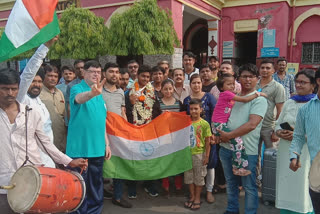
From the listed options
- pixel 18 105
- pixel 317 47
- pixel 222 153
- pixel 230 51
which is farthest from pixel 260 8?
pixel 18 105

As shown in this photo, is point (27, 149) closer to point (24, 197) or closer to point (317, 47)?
point (24, 197)

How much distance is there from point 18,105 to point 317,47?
12308 mm

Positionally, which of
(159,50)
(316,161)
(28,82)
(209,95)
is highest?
(159,50)

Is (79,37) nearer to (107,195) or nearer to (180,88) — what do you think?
(180,88)

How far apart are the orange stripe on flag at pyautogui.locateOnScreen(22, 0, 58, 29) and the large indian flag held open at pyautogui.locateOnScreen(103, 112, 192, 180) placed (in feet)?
4.97

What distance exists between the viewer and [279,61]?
5617 millimetres

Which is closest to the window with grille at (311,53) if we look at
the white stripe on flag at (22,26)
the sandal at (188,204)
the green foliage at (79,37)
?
the green foliage at (79,37)

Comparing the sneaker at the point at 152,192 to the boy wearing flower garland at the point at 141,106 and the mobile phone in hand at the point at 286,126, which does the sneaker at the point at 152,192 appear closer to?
the boy wearing flower garland at the point at 141,106

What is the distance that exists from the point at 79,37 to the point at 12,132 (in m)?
6.13

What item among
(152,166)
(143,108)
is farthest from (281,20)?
(152,166)

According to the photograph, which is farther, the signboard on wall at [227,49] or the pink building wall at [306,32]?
the signboard on wall at [227,49]

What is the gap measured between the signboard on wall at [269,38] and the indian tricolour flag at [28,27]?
1038 cm

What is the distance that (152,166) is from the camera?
4055mm

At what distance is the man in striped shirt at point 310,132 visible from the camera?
2316 mm
